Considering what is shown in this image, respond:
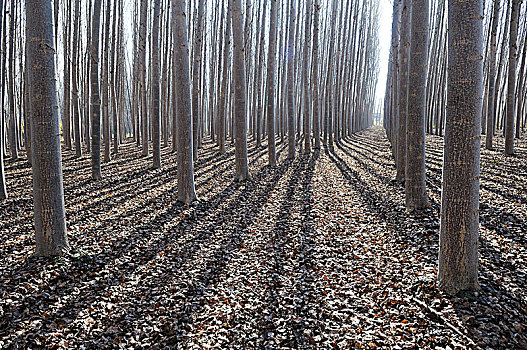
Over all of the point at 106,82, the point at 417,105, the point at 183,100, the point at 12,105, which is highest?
the point at 106,82

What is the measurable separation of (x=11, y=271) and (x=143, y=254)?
140 cm

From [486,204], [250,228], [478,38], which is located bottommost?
[250,228]

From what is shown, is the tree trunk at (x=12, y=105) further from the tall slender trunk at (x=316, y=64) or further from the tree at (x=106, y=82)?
the tall slender trunk at (x=316, y=64)

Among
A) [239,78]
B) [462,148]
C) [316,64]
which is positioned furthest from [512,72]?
[462,148]

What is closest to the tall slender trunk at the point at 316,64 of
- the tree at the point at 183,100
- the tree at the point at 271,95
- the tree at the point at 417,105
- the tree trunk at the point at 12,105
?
the tree at the point at 271,95

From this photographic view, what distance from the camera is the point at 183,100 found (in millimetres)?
6902

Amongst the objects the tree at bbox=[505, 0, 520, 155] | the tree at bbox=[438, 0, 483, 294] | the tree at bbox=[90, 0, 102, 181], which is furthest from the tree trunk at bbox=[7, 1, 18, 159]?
the tree at bbox=[505, 0, 520, 155]

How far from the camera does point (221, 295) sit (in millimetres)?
3553

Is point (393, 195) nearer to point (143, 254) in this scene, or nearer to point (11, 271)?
point (143, 254)

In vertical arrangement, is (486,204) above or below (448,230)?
below

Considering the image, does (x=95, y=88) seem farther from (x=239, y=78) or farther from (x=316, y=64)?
(x=316, y=64)

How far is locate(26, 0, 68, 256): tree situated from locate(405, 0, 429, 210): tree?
206 inches

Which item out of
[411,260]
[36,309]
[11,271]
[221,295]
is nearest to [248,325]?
[221,295]

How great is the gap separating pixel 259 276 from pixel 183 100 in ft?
13.7
